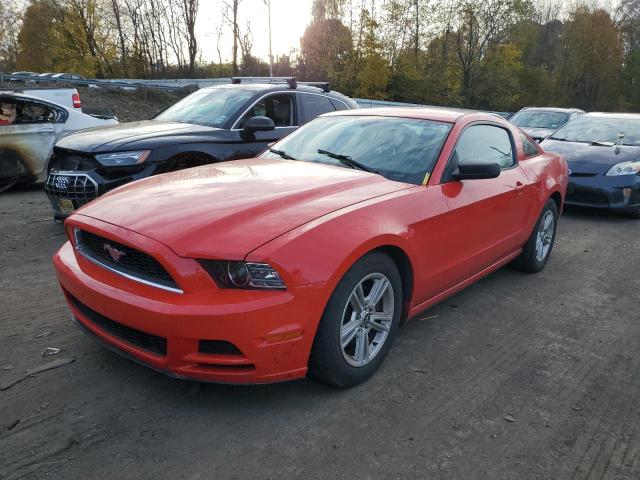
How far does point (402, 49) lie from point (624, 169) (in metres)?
34.4

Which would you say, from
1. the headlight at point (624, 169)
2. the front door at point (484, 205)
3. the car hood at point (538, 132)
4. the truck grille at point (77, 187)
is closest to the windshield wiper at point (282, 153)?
the front door at point (484, 205)

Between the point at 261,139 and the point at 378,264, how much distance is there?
3.81 m

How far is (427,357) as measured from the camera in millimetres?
3291

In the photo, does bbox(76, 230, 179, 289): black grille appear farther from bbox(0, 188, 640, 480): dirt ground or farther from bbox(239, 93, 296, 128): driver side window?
bbox(239, 93, 296, 128): driver side window

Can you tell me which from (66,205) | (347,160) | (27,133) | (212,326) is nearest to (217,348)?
(212,326)

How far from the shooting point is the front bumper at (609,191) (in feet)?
23.6

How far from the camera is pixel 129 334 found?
2578 millimetres

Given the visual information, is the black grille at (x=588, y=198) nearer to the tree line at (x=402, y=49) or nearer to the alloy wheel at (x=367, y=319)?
the alloy wheel at (x=367, y=319)

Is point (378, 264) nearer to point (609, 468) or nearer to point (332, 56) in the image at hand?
point (609, 468)

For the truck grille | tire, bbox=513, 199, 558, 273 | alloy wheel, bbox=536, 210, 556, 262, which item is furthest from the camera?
the truck grille

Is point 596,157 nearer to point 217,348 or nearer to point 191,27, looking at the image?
point 217,348

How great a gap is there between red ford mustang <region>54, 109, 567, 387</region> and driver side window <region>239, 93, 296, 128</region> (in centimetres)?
248

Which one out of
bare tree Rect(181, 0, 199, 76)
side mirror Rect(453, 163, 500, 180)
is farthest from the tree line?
side mirror Rect(453, 163, 500, 180)

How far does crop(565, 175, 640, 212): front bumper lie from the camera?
7.20 m
